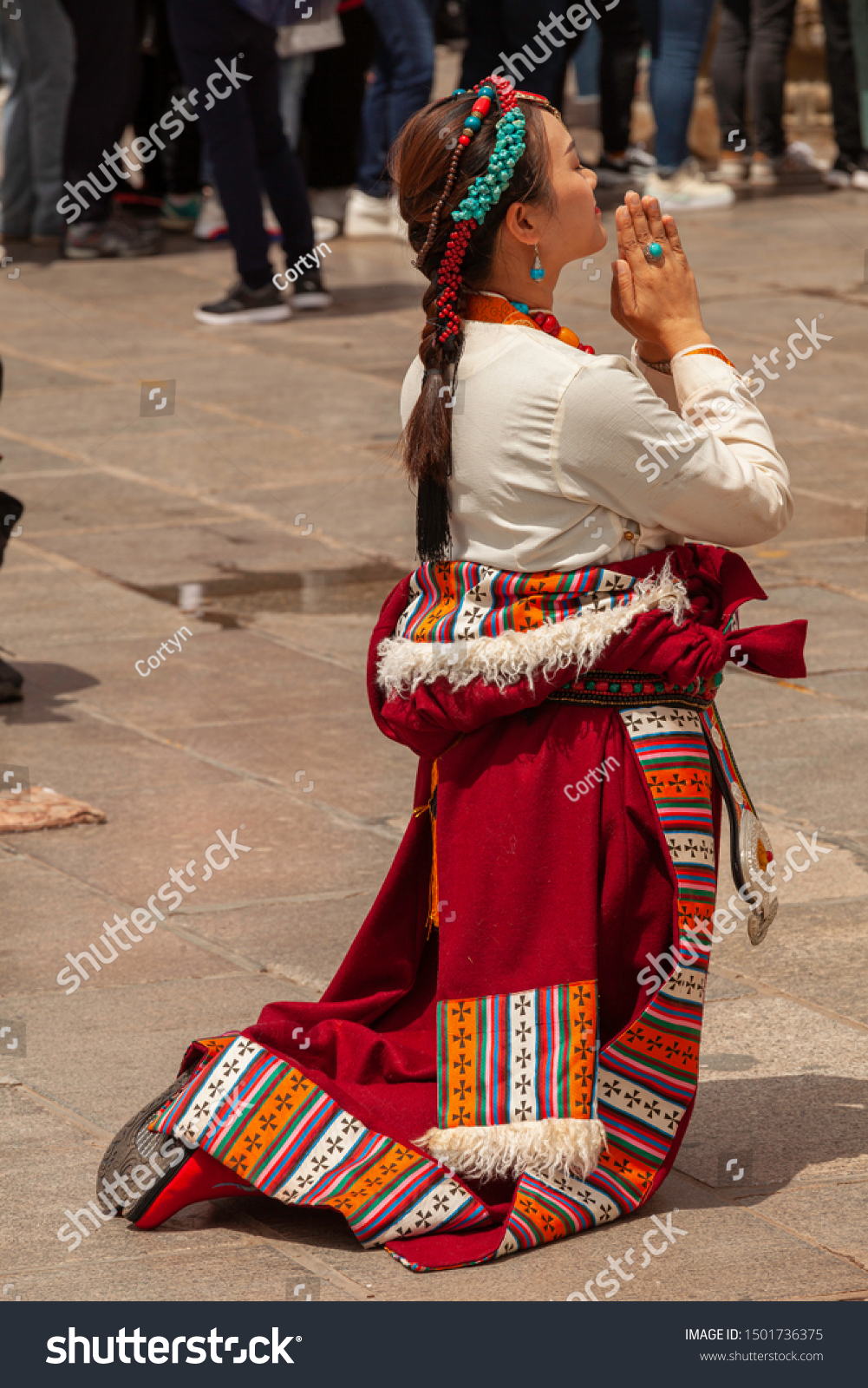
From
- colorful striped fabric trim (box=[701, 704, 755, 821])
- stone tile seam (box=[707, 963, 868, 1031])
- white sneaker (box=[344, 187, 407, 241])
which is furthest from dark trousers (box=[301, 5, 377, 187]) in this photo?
colorful striped fabric trim (box=[701, 704, 755, 821])

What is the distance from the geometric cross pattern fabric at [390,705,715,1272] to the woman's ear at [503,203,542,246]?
0.66m

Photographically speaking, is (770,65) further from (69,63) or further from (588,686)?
(588,686)

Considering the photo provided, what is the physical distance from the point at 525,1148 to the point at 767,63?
1051cm

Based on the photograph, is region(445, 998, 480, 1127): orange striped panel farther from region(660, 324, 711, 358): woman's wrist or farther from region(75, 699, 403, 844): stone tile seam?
region(75, 699, 403, 844): stone tile seam

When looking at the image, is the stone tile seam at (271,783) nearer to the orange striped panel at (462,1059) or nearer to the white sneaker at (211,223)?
the orange striped panel at (462,1059)

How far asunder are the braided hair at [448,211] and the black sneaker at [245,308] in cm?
713

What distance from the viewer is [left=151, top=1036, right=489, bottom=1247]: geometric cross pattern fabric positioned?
2.85 m

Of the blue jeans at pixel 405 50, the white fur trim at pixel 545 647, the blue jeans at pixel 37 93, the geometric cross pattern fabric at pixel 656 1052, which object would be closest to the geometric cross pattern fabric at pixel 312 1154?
the geometric cross pattern fabric at pixel 656 1052

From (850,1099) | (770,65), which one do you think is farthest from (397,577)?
(770,65)

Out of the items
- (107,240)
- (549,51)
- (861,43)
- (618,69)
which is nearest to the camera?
(549,51)

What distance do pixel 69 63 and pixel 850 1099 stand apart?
896 centimetres

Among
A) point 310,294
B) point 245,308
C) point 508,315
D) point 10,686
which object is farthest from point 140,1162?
point 310,294

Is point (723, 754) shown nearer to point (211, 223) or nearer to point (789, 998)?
point (789, 998)

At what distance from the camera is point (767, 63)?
12250mm
